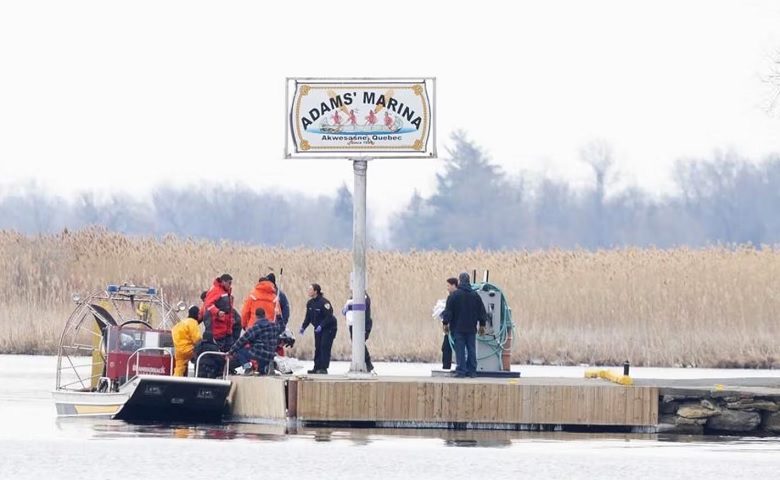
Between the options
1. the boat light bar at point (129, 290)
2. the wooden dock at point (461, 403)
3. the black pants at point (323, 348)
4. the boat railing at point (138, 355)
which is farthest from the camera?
the black pants at point (323, 348)

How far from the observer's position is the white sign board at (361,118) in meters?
27.3

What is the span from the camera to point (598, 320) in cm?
4025

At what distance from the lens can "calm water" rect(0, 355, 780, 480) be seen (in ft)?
71.2

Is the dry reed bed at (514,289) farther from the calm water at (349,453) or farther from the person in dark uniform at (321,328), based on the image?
the calm water at (349,453)

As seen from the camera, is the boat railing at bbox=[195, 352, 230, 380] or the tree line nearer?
the boat railing at bbox=[195, 352, 230, 380]

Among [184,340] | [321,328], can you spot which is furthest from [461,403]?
[321,328]

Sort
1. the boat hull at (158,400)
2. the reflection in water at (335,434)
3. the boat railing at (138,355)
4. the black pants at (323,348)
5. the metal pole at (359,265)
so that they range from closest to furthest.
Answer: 1. the reflection in water at (335,434)
2. the boat hull at (158,400)
3. the metal pole at (359,265)
4. the boat railing at (138,355)
5. the black pants at (323,348)

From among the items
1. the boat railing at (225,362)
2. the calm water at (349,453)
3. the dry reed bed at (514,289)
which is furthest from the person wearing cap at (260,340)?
the dry reed bed at (514,289)

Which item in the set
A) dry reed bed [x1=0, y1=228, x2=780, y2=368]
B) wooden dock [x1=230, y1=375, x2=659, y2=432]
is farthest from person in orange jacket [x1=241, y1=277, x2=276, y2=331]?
dry reed bed [x1=0, y1=228, x2=780, y2=368]

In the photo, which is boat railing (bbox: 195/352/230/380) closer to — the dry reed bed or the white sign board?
the white sign board

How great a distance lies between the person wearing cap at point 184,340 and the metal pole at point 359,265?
230cm

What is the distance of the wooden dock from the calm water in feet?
0.71

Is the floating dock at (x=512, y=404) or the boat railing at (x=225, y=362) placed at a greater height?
the boat railing at (x=225, y=362)

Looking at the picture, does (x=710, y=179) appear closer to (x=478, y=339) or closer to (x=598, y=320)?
(x=598, y=320)
